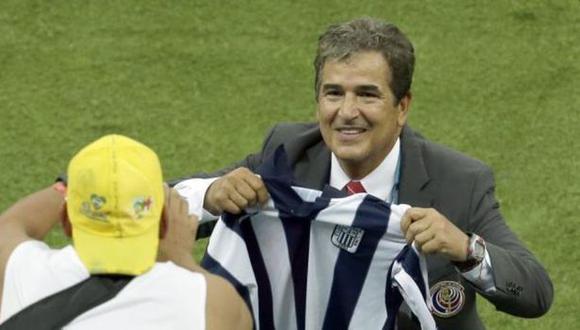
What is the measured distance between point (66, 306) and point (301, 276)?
100cm

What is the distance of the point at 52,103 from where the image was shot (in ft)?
25.4

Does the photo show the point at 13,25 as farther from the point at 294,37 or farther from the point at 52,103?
the point at 294,37

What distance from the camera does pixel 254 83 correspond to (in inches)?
311

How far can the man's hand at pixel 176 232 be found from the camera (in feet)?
12.0

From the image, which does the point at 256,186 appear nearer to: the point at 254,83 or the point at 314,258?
the point at 314,258

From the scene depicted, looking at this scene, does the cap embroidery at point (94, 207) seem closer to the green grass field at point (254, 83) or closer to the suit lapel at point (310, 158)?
the suit lapel at point (310, 158)

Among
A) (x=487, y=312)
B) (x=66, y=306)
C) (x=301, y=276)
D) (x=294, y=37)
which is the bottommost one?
(x=487, y=312)

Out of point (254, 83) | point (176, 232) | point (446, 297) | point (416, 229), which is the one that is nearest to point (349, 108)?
point (416, 229)

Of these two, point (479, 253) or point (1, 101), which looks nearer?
point (479, 253)

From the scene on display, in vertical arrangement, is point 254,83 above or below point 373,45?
below

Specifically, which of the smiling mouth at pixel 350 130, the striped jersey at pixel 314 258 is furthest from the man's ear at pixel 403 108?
the striped jersey at pixel 314 258

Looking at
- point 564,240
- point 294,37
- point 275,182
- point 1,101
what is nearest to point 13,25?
point 1,101

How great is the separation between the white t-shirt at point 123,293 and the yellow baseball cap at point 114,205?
35 mm

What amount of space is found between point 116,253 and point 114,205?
0.10 metres
